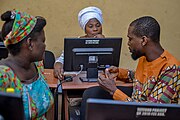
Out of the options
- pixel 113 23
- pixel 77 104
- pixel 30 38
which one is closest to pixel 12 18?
pixel 30 38

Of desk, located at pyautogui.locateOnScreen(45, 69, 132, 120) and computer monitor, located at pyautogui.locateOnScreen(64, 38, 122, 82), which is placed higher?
computer monitor, located at pyautogui.locateOnScreen(64, 38, 122, 82)

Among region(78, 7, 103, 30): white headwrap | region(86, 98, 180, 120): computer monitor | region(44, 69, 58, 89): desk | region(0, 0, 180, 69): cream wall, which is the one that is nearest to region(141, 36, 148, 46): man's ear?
region(44, 69, 58, 89): desk

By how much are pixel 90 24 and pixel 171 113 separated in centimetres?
248

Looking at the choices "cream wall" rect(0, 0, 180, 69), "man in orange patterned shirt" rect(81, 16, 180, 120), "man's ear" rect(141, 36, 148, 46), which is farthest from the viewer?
"cream wall" rect(0, 0, 180, 69)

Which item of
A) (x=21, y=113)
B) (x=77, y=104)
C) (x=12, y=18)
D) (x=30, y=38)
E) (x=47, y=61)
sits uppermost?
(x=12, y=18)

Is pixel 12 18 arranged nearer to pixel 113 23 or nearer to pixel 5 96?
pixel 5 96

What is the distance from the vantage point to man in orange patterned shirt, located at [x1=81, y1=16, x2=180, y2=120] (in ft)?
6.72

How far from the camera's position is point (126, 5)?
14.6ft

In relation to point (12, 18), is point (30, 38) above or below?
below

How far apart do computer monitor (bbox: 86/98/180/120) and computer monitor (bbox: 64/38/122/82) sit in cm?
154

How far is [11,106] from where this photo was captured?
42.8 inches

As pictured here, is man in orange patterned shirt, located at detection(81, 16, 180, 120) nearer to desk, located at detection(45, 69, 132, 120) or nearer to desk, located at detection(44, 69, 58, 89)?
desk, located at detection(45, 69, 132, 120)

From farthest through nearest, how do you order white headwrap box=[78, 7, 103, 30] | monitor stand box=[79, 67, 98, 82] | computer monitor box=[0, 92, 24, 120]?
white headwrap box=[78, 7, 103, 30]
monitor stand box=[79, 67, 98, 82]
computer monitor box=[0, 92, 24, 120]

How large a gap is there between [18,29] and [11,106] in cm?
77
